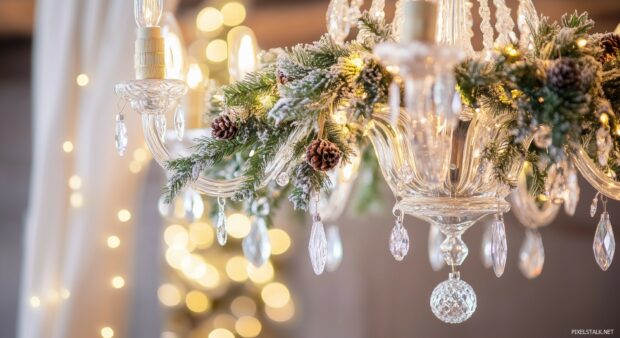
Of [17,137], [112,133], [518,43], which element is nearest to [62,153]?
[112,133]

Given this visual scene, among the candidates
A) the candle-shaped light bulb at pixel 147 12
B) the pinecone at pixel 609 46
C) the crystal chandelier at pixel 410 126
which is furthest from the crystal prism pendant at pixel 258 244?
the pinecone at pixel 609 46

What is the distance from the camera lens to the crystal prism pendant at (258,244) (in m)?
1.17

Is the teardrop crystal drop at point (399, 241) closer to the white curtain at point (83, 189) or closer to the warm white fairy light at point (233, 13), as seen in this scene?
the white curtain at point (83, 189)

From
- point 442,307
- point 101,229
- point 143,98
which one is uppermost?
point 143,98

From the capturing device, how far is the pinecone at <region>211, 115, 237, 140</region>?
935mm

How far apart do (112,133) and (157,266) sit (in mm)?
1421

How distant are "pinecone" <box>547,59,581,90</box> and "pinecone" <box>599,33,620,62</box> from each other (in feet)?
0.59

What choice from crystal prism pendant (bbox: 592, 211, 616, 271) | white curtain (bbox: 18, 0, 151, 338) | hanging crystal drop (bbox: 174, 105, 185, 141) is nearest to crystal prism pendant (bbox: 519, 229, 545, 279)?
crystal prism pendant (bbox: 592, 211, 616, 271)

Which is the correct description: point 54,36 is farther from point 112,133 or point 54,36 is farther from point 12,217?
point 12,217

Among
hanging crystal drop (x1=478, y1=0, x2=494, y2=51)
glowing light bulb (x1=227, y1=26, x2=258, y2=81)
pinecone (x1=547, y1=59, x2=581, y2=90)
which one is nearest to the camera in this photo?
pinecone (x1=547, y1=59, x2=581, y2=90)

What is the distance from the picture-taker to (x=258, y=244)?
1192 millimetres

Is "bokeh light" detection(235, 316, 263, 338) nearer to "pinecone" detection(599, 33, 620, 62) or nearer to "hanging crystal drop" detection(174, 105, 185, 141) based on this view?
"hanging crystal drop" detection(174, 105, 185, 141)

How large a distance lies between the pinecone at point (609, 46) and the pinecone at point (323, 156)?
0.32 meters

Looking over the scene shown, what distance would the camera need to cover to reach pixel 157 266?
2.88m
